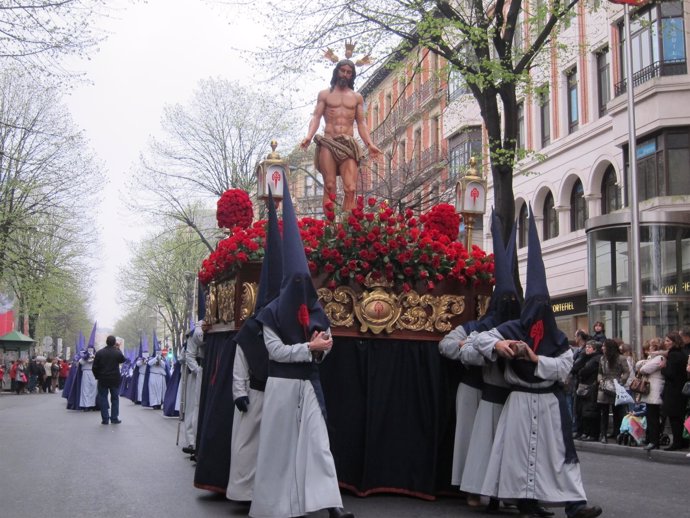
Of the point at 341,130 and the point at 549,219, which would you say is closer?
the point at 341,130

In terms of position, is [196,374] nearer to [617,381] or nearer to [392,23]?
[617,381]

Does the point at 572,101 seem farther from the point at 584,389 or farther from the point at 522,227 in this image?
the point at 584,389

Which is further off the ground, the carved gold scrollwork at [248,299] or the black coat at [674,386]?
the carved gold scrollwork at [248,299]

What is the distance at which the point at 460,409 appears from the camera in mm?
9211

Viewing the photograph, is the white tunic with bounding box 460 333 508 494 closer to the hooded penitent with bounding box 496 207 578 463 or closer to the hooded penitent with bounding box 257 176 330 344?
the hooded penitent with bounding box 496 207 578 463

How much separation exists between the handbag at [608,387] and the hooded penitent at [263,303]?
981 cm

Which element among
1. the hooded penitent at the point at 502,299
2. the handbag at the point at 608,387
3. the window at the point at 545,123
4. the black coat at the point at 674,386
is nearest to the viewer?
the hooded penitent at the point at 502,299

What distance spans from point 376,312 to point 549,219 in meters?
26.9

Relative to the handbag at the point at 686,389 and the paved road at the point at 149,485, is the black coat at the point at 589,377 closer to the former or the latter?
the paved road at the point at 149,485

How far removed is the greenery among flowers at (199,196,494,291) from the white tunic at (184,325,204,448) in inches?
117

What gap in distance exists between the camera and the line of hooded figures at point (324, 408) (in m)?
Answer: 7.63

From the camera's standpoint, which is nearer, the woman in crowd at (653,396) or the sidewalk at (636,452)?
the sidewalk at (636,452)

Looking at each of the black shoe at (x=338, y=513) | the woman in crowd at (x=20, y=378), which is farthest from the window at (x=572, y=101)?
the woman in crowd at (x=20, y=378)

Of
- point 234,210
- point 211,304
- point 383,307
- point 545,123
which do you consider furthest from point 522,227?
point 383,307
